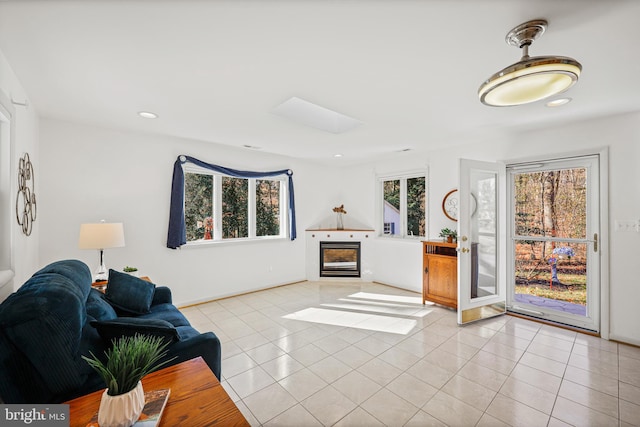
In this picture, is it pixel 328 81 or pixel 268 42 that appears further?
pixel 328 81

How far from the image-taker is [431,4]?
1393 mm

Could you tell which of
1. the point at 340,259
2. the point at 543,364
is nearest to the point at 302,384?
the point at 543,364

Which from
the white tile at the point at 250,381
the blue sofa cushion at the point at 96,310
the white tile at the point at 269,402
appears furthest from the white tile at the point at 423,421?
the blue sofa cushion at the point at 96,310

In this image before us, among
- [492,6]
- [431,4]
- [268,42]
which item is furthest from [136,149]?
[492,6]

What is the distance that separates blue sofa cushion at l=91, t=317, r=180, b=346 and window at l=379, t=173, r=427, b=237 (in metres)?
4.23

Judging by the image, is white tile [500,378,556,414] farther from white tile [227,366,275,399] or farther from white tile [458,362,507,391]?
white tile [227,366,275,399]

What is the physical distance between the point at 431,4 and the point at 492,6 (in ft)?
1.04

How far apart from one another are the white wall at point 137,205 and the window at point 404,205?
87.8 inches

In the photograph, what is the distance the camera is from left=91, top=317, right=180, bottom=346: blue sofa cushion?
1.53m

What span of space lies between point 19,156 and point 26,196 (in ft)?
1.26

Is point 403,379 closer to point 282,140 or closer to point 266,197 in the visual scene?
point 282,140

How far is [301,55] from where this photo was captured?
1.84 m

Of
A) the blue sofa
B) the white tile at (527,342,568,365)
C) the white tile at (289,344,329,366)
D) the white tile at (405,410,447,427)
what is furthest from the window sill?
the white tile at (527,342,568,365)

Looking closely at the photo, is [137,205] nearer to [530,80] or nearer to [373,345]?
[373,345]
